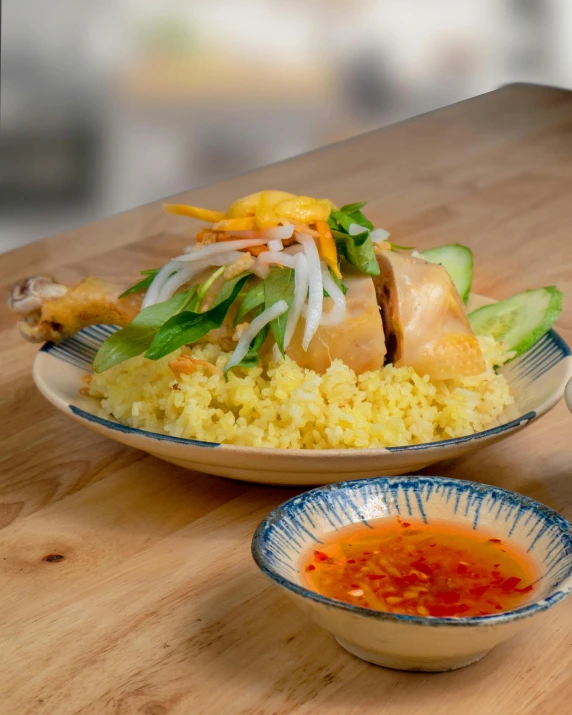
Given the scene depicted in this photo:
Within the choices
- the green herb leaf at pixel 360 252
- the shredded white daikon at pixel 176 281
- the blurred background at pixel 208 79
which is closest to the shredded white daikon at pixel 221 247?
the shredded white daikon at pixel 176 281

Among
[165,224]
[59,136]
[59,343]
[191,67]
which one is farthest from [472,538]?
[191,67]

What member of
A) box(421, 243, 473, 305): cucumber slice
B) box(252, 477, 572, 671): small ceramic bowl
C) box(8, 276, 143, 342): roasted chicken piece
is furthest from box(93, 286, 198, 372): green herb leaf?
box(421, 243, 473, 305): cucumber slice

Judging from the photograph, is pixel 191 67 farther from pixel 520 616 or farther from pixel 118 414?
pixel 520 616

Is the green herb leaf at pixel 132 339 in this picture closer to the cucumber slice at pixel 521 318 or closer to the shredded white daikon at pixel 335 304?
the shredded white daikon at pixel 335 304

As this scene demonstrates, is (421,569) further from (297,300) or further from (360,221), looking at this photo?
(360,221)

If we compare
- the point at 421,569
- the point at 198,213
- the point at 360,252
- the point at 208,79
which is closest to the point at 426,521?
the point at 421,569

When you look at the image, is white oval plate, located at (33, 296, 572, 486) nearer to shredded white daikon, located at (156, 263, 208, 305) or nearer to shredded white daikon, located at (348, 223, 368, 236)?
shredded white daikon, located at (156, 263, 208, 305)
